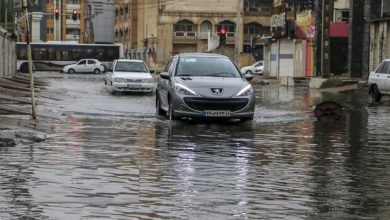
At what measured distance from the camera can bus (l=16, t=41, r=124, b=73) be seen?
7725 cm

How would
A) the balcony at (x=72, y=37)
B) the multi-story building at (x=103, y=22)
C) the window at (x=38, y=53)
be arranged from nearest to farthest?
the window at (x=38, y=53), the multi-story building at (x=103, y=22), the balcony at (x=72, y=37)

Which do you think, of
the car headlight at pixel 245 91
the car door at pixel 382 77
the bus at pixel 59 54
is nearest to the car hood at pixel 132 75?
the car door at pixel 382 77

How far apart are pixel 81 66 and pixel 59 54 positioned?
4.10 m

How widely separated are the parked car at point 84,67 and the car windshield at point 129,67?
39102mm

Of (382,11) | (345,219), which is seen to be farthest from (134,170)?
(382,11)

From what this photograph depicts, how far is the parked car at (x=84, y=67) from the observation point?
7581 cm

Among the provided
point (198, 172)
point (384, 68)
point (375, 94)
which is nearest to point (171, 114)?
point (198, 172)

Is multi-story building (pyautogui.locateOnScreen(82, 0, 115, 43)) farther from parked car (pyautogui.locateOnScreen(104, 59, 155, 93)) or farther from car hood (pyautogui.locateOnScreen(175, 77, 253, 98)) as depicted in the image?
car hood (pyautogui.locateOnScreen(175, 77, 253, 98))

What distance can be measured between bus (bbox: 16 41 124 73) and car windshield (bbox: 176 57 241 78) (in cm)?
5662

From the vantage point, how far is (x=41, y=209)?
8.08m

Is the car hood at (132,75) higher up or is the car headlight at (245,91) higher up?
the car headlight at (245,91)

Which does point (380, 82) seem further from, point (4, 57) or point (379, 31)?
point (4, 57)

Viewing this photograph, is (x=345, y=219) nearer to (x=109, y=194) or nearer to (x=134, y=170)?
(x=109, y=194)

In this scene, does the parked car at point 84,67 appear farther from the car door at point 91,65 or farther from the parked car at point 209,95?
the parked car at point 209,95
